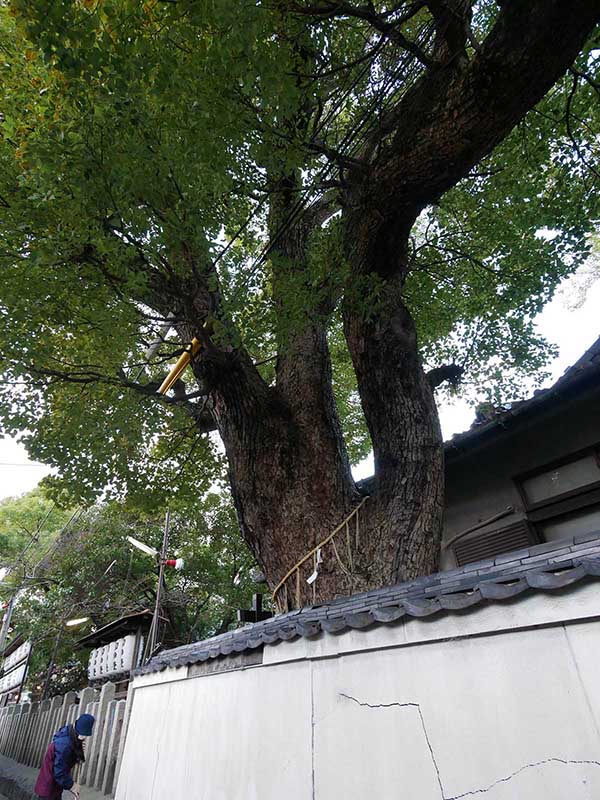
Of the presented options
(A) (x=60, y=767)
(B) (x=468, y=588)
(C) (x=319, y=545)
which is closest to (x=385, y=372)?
(C) (x=319, y=545)

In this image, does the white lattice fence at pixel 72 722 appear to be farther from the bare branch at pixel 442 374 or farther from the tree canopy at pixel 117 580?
the bare branch at pixel 442 374

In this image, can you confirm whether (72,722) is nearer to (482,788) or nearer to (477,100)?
(482,788)

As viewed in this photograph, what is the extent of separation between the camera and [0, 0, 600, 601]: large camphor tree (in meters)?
4.15

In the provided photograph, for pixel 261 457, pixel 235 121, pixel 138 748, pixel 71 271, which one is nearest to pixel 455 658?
pixel 261 457

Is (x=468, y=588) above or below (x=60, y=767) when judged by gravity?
above

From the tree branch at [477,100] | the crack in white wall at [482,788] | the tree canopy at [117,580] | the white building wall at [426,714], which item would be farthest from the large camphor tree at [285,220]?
the tree canopy at [117,580]

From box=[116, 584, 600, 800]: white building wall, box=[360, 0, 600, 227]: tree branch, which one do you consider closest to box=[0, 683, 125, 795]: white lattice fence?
box=[116, 584, 600, 800]: white building wall

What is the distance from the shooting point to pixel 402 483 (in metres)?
5.49

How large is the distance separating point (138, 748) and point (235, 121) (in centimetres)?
696

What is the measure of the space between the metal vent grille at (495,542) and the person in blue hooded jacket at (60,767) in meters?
5.92

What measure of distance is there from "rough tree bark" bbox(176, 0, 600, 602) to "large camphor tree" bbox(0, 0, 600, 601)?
3cm

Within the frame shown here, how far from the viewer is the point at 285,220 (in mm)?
7223

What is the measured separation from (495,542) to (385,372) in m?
3.20

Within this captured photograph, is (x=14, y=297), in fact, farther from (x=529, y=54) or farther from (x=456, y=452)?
(x=456, y=452)
